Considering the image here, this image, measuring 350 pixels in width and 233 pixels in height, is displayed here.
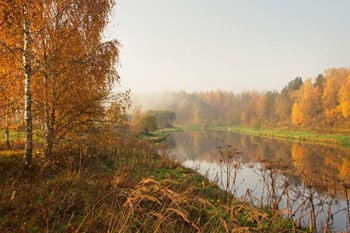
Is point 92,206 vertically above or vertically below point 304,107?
below

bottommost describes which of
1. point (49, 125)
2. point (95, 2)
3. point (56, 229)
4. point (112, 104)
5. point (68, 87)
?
point (56, 229)

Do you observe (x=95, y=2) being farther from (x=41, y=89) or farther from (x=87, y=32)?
(x=41, y=89)

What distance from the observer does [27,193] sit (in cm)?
684

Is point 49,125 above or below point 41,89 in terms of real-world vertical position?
below

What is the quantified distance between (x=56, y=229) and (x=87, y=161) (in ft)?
Answer: 21.5

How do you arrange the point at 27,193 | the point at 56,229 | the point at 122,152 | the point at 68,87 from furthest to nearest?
the point at 122,152 → the point at 68,87 → the point at 27,193 → the point at 56,229

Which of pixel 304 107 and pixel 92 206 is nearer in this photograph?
pixel 92 206

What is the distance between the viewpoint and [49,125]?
938 cm

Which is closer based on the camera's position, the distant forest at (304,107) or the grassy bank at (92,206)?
the grassy bank at (92,206)

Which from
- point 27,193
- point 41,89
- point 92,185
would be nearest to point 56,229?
point 27,193

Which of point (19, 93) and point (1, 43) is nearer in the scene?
point (1, 43)

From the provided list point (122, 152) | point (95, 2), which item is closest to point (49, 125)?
point (95, 2)

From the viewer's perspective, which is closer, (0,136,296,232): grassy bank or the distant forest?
(0,136,296,232): grassy bank

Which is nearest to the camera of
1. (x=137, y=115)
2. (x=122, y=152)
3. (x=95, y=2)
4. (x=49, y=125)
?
(x=49, y=125)
